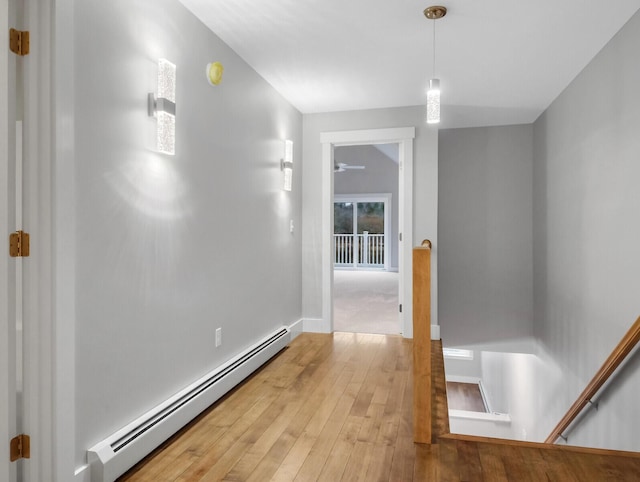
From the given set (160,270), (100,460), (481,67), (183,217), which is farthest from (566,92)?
(100,460)

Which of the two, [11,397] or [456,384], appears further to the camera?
[456,384]

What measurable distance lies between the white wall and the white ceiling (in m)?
0.26

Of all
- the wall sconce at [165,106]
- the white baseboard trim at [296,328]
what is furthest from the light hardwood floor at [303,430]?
the wall sconce at [165,106]

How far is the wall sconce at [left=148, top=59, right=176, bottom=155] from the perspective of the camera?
227 centimetres

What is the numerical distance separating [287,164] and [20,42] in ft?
8.66

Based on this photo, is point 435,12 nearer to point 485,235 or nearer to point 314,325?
point 314,325

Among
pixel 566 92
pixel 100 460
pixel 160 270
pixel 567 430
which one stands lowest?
pixel 567 430

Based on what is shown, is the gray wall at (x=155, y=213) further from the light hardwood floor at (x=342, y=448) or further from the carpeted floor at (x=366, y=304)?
the carpeted floor at (x=366, y=304)

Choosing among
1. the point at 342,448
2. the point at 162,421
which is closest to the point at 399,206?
the point at 342,448

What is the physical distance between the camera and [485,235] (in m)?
5.60

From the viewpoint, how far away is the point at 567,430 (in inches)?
150

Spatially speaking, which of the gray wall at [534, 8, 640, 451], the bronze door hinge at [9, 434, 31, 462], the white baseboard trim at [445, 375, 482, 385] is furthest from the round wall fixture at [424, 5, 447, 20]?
the white baseboard trim at [445, 375, 482, 385]

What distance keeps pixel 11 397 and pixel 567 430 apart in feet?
13.5

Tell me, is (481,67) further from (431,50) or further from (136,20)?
(136,20)
